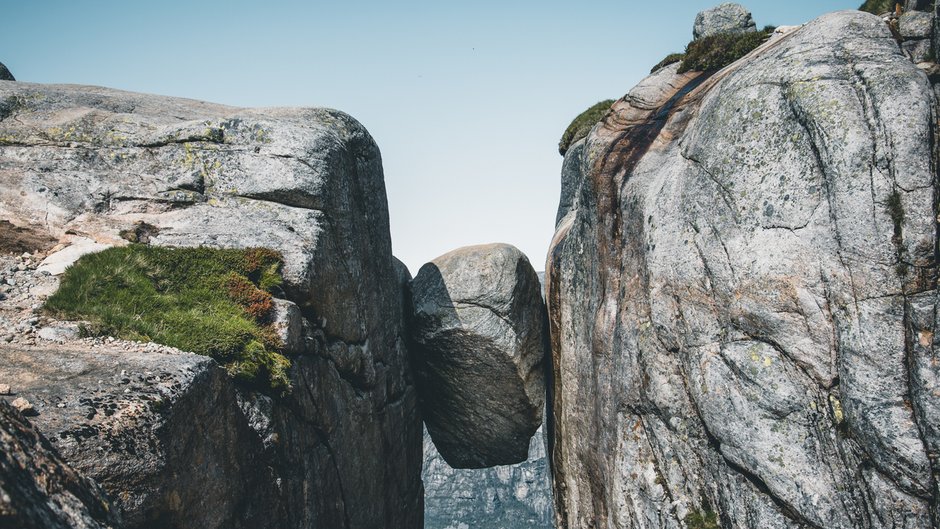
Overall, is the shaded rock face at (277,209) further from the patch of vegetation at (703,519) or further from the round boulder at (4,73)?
the patch of vegetation at (703,519)

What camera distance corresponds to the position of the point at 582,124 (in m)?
32.6

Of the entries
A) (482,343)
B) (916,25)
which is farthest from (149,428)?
(916,25)

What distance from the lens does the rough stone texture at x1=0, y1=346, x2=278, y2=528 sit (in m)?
8.65

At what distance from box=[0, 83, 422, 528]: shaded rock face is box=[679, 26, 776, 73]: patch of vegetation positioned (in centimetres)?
1235

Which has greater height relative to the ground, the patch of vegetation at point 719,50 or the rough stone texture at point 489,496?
the patch of vegetation at point 719,50

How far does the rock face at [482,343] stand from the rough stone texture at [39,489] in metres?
18.7

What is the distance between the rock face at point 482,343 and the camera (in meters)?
25.7

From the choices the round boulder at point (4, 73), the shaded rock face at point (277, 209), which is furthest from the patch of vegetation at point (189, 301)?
the round boulder at point (4, 73)

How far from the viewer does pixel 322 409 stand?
1616cm

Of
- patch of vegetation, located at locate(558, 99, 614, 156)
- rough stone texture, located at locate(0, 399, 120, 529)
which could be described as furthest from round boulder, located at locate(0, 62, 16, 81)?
patch of vegetation, located at locate(558, 99, 614, 156)

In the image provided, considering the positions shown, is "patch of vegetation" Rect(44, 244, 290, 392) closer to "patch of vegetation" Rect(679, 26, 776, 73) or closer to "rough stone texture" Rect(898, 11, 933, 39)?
"patch of vegetation" Rect(679, 26, 776, 73)

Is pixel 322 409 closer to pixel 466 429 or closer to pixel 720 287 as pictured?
pixel 720 287

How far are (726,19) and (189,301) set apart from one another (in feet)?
140

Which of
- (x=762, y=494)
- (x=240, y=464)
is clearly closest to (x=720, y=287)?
(x=762, y=494)
